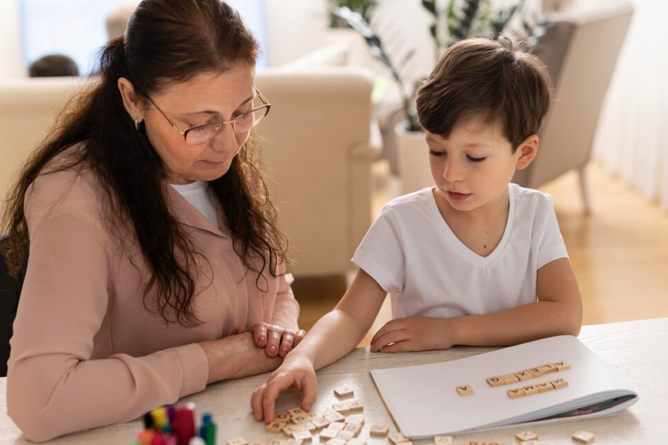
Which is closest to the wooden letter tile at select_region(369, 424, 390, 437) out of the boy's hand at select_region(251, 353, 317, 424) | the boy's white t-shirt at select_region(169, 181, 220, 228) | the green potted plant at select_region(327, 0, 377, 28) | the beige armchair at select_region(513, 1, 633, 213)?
the boy's hand at select_region(251, 353, 317, 424)

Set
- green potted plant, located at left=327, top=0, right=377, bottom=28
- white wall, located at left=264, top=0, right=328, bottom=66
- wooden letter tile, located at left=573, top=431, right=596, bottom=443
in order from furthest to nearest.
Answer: white wall, located at left=264, top=0, right=328, bottom=66 → green potted plant, located at left=327, top=0, right=377, bottom=28 → wooden letter tile, located at left=573, top=431, right=596, bottom=443

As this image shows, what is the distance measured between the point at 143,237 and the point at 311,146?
190 centimetres

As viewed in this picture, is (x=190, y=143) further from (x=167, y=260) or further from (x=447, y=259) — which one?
(x=447, y=259)

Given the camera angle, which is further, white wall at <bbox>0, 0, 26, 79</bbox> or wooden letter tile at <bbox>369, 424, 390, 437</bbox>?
white wall at <bbox>0, 0, 26, 79</bbox>

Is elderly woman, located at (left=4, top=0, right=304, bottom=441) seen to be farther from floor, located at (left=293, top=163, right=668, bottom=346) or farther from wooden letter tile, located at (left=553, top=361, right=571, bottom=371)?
floor, located at (left=293, top=163, right=668, bottom=346)

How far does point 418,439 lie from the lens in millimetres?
1074

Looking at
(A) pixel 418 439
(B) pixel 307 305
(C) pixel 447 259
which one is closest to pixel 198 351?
(A) pixel 418 439

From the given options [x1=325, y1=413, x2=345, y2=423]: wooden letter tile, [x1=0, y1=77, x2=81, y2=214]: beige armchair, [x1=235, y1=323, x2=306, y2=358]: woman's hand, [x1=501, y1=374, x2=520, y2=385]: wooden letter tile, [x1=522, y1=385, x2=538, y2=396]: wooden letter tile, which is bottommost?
[x1=0, y1=77, x2=81, y2=214]: beige armchair

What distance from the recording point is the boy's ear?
4.75 feet

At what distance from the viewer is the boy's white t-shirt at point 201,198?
55.9 inches

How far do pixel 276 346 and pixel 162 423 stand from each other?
46 cm

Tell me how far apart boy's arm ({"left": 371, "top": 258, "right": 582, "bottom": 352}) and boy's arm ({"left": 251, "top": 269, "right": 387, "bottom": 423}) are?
0.06 metres

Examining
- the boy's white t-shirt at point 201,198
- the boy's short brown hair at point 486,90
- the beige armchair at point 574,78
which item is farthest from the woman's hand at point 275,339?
the beige armchair at point 574,78

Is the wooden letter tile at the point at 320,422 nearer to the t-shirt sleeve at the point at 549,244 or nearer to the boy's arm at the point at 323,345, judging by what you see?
the boy's arm at the point at 323,345
